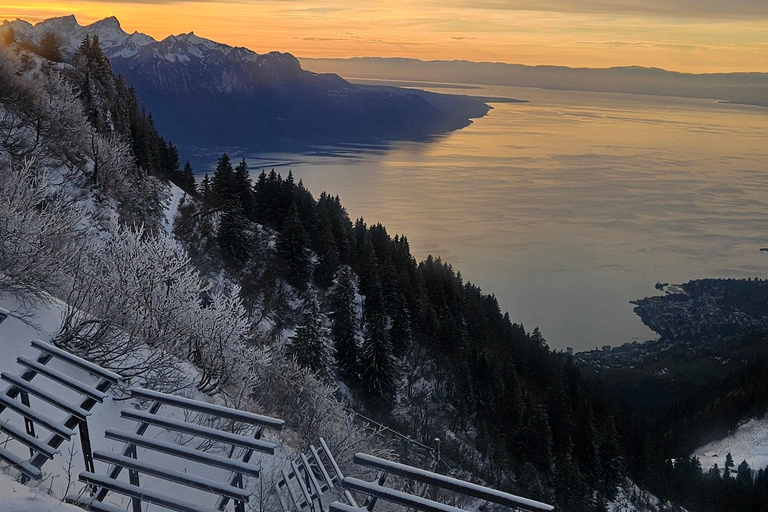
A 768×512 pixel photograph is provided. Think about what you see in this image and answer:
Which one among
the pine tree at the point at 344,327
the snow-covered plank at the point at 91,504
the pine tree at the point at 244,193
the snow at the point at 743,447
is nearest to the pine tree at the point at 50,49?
the pine tree at the point at 244,193

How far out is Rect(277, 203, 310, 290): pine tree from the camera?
150ft

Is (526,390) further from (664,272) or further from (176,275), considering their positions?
(664,272)

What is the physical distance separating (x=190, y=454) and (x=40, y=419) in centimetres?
147

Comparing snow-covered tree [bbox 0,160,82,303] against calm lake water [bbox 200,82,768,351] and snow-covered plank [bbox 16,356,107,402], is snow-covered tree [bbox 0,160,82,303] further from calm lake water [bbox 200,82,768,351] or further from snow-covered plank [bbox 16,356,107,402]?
calm lake water [bbox 200,82,768,351]

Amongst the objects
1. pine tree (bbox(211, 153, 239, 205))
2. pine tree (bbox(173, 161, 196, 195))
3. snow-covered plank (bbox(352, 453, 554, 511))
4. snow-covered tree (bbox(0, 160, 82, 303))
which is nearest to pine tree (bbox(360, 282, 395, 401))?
pine tree (bbox(211, 153, 239, 205))

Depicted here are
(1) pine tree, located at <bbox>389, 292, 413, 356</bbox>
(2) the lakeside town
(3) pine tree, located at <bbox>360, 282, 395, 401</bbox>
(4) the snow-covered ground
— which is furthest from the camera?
(2) the lakeside town

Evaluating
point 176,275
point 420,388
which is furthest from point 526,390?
point 176,275

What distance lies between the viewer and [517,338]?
212 feet

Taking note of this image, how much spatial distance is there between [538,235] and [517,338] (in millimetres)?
63107

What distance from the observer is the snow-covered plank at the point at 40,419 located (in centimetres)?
524

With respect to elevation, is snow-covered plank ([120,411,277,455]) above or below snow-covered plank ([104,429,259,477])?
above

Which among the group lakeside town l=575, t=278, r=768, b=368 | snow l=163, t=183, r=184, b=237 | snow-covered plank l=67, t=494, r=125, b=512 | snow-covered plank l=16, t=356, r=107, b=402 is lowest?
lakeside town l=575, t=278, r=768, b=368

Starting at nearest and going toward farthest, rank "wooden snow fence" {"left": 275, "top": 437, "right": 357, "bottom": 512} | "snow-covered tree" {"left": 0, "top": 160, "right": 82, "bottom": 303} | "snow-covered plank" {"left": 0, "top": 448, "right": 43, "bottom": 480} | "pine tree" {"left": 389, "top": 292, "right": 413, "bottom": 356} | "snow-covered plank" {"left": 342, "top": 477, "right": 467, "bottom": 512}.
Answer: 1. "snow-covered plank" {"left": 342, "top": 477, "right": 467, "bottom": 512}
2. "snow-covered plank" {"left": 0, "top": 448, "right": 43, "bottom": 480}
3. "wooden snow fence" {"left": 275, "top": 437, "right": 357, "bottom": 512}
4. "snow-covered tree" {"left": 0, "top": 160, "right": 82, "bottom": 303}
5. "pine tree" {"left": 389, "top": 292, "right": 413, "bottom": 356}

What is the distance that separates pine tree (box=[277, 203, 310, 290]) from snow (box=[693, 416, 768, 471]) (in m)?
56.5
